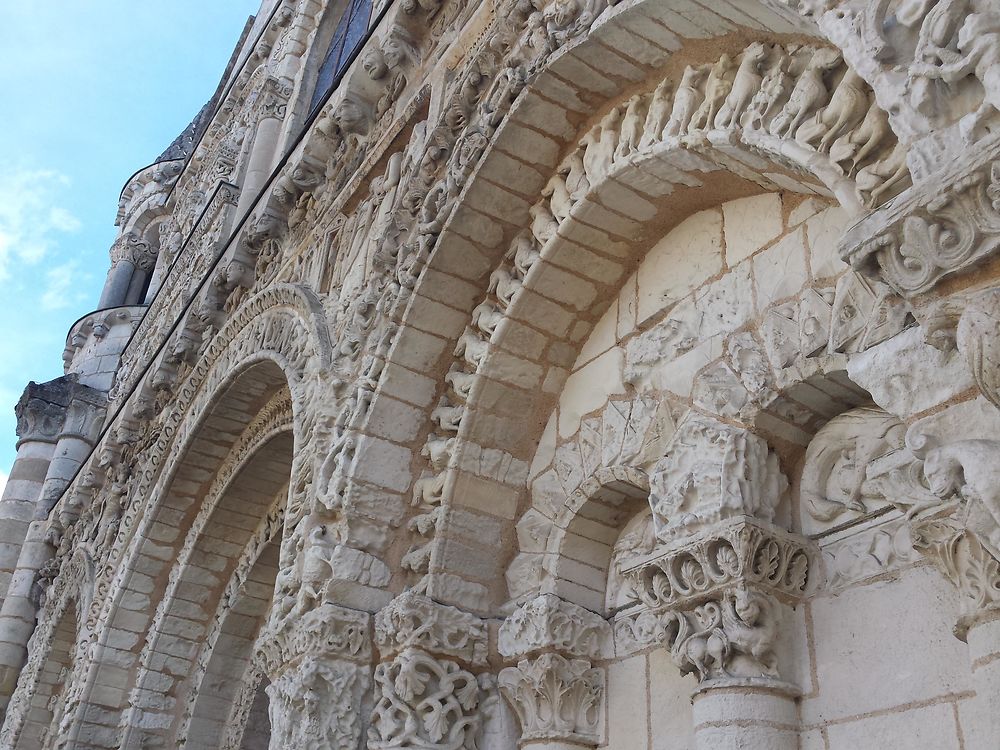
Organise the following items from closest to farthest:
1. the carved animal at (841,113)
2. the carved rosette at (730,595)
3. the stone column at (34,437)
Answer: the carved animal at (841,113) → the carved rosette at (730,595) → the stone column at (34,437)

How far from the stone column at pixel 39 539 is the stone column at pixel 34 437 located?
0.17 m

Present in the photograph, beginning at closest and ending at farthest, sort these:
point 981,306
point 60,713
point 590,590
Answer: point 981,306, point 590,590, point 60,713

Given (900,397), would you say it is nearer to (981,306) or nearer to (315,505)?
(981,306)

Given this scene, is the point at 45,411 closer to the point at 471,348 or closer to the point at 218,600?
the point at 218,600

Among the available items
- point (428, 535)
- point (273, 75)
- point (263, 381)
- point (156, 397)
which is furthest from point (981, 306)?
point (273, 75)

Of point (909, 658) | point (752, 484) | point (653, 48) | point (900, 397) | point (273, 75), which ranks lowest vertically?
point (909, 658)

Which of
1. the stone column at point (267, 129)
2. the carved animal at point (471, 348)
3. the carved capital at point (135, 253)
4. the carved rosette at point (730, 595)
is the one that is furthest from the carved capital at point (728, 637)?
the carved capital at point (135, 253)

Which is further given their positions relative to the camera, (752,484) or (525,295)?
(525,295)

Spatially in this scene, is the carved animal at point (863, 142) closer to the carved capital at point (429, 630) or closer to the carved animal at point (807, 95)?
the carved animal at point (807, 95)

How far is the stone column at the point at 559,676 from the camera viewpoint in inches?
130

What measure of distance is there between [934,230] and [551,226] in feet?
7.07

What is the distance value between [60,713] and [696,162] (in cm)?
726

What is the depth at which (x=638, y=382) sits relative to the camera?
11.6 feet

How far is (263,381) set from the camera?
6.13 m
